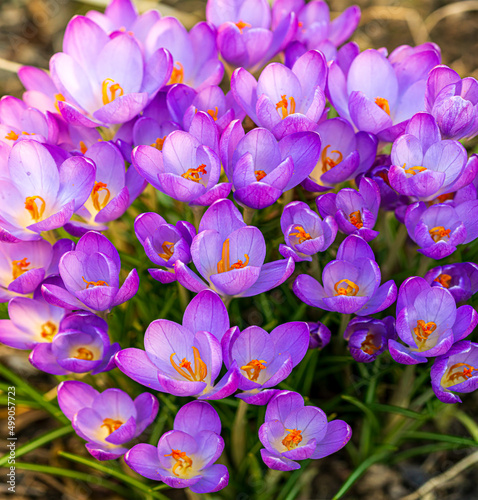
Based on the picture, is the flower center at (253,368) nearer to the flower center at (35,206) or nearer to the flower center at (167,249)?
the flower center at (167,249)

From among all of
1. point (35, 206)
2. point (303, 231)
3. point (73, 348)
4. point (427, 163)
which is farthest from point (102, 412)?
point (427, 163)

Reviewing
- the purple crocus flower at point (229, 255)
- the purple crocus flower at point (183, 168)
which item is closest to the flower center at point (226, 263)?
the purple crocus flower at point (229, 255)

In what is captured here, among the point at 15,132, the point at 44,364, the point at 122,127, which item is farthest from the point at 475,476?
the point at 15,132

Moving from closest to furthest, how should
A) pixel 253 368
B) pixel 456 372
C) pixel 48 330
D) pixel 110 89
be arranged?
1. pixel 253 368
2. pixel 456 372
3. pixel 48 330
4. pixel 110 89

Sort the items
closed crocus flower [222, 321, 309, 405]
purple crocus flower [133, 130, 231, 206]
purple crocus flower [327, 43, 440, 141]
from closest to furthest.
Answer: closed crocus flower [222, 321, 309, 405]
purple crocus flower [133, 130, 231, 206]
purple crocus flower [327, 43, 440, 141]

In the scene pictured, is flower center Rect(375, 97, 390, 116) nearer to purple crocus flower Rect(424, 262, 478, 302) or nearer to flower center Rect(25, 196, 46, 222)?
purple crocus flower Rect(424, 262, 478, 302)

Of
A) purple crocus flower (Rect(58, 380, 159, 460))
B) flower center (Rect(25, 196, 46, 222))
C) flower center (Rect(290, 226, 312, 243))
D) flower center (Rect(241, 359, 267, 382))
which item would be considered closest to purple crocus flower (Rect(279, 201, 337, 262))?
flower center (Rect(290, 226, 312, 243))

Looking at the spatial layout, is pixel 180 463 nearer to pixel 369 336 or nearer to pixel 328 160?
pixel 369 336
